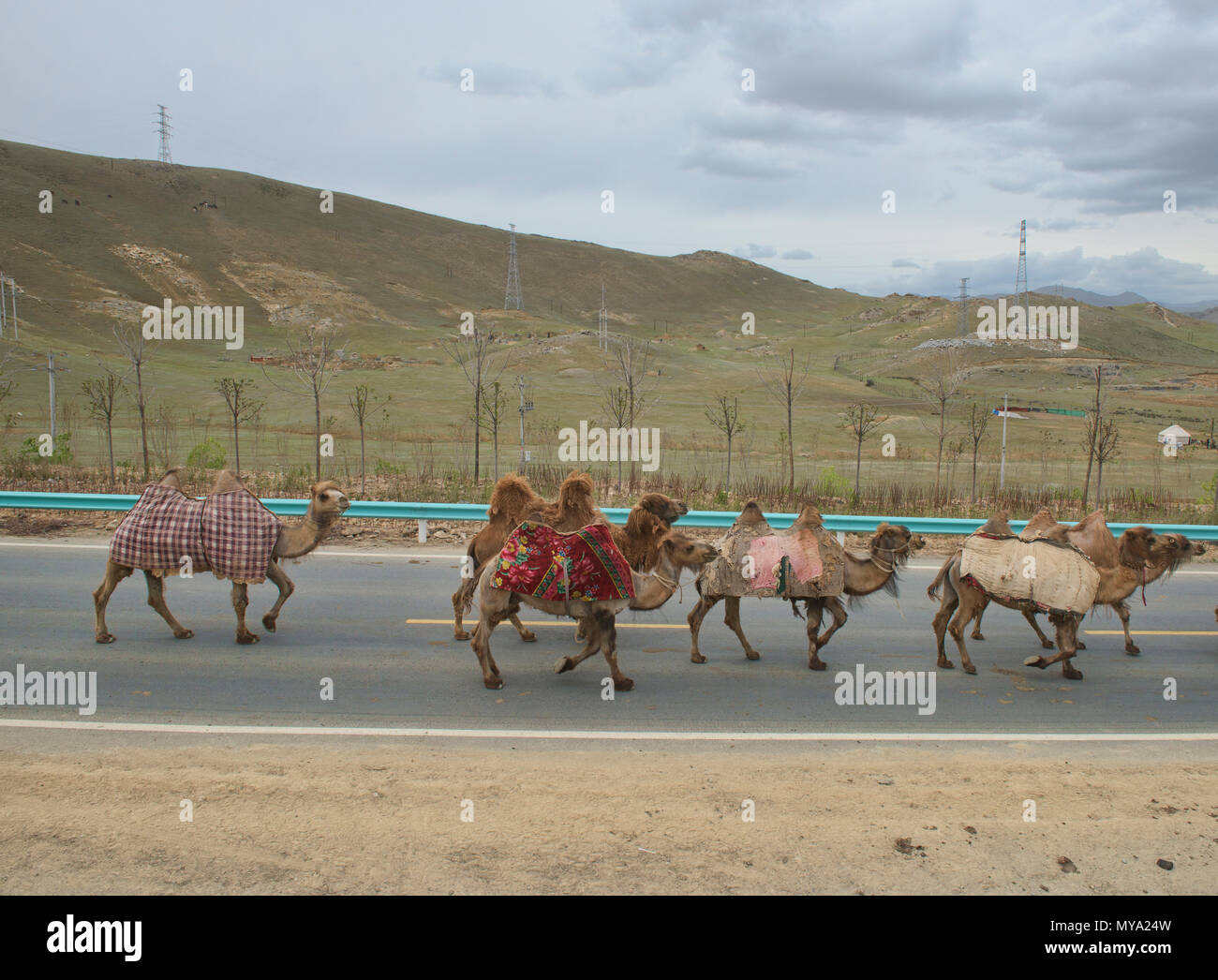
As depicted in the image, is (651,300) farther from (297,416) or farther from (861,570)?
(861,570)

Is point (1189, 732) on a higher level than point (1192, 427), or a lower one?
lower

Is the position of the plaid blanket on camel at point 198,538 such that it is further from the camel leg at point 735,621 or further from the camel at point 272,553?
the camel leg at point 735,621

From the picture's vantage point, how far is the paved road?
766 centimetres

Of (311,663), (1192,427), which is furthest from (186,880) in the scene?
(1192,427)

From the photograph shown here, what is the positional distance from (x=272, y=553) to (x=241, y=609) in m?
0.65

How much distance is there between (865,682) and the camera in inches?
337

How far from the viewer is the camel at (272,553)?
9.31 meters

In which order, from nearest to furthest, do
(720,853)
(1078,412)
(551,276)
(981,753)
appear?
(720,853)
(981,753)
(1078,412)
(551,276)

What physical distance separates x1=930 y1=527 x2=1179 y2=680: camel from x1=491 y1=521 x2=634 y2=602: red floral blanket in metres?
3.42

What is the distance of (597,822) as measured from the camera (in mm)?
5734

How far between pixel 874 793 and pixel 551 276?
7167 inches

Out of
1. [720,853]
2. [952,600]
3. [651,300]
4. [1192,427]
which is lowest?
[720,853]

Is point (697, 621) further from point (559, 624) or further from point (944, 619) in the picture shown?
point (944, 619)

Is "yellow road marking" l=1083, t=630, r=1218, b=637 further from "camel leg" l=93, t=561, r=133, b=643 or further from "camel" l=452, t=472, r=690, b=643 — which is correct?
"camel leg" l=93, t=561, r=133, b=643
